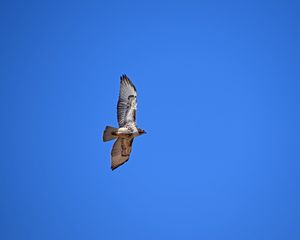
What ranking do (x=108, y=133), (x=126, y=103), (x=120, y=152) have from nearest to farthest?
(x=108, y=133) < (x=126, y=103) < (x=120, y=152)

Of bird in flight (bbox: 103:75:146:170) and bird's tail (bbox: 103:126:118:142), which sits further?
bird in flight (bbox: 103:75:146:170)

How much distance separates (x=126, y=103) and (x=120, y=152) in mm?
2307

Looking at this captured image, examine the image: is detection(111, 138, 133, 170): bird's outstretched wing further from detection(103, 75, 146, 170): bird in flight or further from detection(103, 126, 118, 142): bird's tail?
detection(103, 126, 118, 142): bird's tail

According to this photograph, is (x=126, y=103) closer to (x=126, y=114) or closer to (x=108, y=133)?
(x=126, y=114)

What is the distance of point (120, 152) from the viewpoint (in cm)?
2328

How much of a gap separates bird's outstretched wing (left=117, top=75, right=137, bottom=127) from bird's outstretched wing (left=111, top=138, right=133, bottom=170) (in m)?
0.91

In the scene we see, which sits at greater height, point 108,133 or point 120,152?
point 120,152

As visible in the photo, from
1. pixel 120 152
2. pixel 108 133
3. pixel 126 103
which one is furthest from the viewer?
pixel 120 152

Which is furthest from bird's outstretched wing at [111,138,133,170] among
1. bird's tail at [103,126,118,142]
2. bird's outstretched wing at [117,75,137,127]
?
bird's tail at [103,126,118,142]

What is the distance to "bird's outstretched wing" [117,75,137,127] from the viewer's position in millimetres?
22578

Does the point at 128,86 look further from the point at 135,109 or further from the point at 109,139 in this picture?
the point at 109,139

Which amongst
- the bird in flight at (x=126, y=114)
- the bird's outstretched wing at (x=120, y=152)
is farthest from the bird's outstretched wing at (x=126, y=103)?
the bird's outstretched wing at (x=120, y=152)

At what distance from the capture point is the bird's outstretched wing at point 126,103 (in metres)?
22.6

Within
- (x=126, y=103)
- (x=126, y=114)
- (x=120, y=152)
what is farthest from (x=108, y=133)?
(x=120, y=152)
